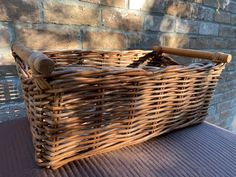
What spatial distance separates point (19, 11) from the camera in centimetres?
78

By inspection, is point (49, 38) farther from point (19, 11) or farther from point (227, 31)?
point (227, 31)

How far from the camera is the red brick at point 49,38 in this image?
32.0 inches

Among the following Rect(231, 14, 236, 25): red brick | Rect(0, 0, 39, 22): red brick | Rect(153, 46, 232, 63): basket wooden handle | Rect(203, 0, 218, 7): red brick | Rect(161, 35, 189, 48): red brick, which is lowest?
Rect(153, 46, 232, 63): basket wooden handle

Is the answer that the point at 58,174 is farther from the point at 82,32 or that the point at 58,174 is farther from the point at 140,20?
the point at 140,20

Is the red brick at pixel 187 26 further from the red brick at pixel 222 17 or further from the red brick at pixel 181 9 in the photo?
the red brick at pixel 222 17

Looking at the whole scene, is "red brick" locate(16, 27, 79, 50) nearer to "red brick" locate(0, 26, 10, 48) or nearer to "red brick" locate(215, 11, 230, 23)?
"red brick" locate(0, 26, 10, 48)

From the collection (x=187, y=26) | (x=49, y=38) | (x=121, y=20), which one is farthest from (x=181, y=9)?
(x=49, y=38)

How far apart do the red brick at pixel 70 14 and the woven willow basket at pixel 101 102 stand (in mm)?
309

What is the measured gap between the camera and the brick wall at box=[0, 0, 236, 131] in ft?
2.63

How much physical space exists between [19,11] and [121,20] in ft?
1.49

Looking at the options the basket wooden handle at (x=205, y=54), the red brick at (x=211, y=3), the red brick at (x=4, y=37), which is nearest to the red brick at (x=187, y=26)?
the red brick at (x=211, y=3)

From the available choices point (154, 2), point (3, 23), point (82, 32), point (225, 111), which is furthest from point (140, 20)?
point (225, 111)

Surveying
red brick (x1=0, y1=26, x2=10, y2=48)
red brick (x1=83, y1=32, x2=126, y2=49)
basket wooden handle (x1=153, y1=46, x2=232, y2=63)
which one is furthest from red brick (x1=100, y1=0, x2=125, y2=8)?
red brick (x1=0, y1=26, x2=10, y2=48)

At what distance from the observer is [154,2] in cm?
→ 115
